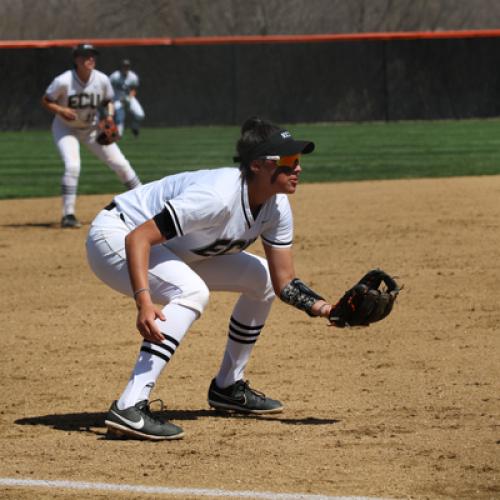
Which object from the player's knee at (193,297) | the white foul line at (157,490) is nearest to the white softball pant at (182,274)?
the player's knee at (193,297)

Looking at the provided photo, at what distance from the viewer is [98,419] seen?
18.1ft

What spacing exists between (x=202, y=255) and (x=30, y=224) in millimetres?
6997

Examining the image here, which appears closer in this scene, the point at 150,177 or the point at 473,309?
the point at 473,309

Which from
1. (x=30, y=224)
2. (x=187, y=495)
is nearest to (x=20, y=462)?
(x=187, y=495)

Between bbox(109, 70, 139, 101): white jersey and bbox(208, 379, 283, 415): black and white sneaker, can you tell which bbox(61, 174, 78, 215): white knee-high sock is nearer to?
bbox(208, 379, 283, 415): black and white sneaker

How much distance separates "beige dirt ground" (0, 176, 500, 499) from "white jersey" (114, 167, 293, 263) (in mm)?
814

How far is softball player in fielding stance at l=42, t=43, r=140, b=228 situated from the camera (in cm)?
1148

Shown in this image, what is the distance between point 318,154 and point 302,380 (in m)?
13.6

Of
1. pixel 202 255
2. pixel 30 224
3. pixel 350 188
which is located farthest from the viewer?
pixel 350 188

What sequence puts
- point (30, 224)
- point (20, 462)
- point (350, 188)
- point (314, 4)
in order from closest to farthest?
point (20, 462)
point (30, 224)
point (350, 188)
point (314, 4)

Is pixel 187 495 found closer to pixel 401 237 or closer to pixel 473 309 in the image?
pixel 473 309

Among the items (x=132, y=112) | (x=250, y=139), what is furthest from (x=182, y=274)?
(x=132, y=112)

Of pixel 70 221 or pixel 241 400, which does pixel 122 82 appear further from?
pixel 241 400

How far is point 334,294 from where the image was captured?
829 centimetres
